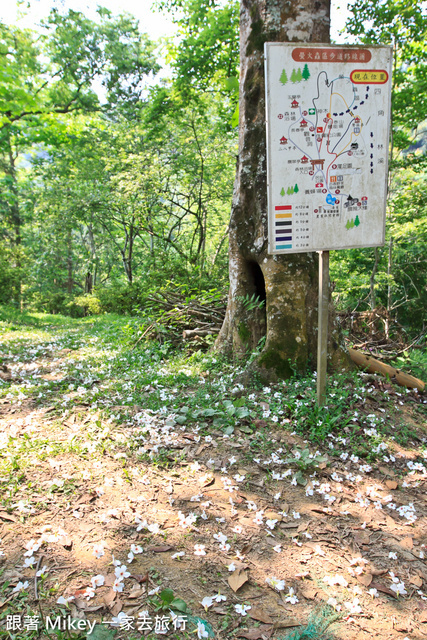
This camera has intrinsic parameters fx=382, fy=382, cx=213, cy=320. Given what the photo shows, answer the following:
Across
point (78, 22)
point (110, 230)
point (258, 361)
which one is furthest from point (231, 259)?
point (110, 230)

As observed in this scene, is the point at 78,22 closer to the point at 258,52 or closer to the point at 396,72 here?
the point at 396,72

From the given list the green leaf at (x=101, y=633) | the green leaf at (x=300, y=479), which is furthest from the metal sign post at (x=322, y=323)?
the green leaf at (x=101, y=633)

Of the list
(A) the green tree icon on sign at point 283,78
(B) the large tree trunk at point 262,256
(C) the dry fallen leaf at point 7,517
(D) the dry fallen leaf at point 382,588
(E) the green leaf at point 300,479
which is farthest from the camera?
(B) the large tree trunk at point 262,256

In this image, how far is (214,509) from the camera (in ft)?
8.07

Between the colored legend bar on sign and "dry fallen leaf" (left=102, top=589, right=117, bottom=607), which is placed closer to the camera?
"dry fallen leaf" (left=102, top=589, right=117, bottom=607)

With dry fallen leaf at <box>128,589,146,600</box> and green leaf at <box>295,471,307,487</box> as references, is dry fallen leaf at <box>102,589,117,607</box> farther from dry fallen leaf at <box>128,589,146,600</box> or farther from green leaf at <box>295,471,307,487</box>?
green leaf at <box>295,471,307,487</box>

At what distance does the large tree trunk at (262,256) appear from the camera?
4.10 m

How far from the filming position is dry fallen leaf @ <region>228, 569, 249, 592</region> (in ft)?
6.32

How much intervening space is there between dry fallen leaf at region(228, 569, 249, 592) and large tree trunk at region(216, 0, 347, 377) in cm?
225

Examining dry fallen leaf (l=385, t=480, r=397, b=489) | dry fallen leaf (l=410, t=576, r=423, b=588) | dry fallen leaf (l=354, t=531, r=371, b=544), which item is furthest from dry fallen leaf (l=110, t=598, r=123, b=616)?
dry fallen leaf (l=385, t=480, r=397, b=489)

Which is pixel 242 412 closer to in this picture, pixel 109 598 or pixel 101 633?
pixel 109 598

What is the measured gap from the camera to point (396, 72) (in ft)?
29.1

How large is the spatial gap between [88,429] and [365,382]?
3.00 meters

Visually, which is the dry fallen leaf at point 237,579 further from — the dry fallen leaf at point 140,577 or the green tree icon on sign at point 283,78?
the green tree icon on sign at point 283,78
